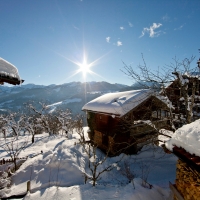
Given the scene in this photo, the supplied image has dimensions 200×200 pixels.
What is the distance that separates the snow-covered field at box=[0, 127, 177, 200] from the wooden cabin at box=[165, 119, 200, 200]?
7.18 ft

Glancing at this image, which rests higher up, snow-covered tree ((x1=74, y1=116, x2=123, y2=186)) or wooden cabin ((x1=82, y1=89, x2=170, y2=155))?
wooden cabin ((x1=82, y1=89, x2=170, y2=155))

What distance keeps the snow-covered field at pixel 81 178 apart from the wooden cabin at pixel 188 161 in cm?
219

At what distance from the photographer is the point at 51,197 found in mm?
6633

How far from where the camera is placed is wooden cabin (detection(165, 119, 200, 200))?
10.4 feet

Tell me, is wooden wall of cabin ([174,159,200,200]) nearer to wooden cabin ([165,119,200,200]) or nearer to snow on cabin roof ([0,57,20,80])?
wooden cabin ([165,119,200,200])

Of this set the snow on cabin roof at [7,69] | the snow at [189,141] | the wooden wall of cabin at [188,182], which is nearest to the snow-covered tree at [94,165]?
the wooden wall of cabin at [188,182]

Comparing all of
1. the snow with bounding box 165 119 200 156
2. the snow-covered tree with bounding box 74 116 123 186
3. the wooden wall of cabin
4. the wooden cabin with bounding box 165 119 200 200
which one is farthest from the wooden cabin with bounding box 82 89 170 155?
the snow with bounding box 165 119 200 156

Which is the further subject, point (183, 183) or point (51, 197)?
point (51, 197)

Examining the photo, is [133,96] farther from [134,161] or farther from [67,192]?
[67,192]

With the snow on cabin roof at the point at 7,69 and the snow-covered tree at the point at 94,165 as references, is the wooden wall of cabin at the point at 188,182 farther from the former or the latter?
the snow on cabin roof at the point at 7,69

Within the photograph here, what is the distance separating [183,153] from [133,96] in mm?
8820

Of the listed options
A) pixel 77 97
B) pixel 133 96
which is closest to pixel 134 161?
pixel 133 96

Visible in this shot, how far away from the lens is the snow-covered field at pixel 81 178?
6512 millimetres

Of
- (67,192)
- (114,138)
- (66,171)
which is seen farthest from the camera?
(114,138)
